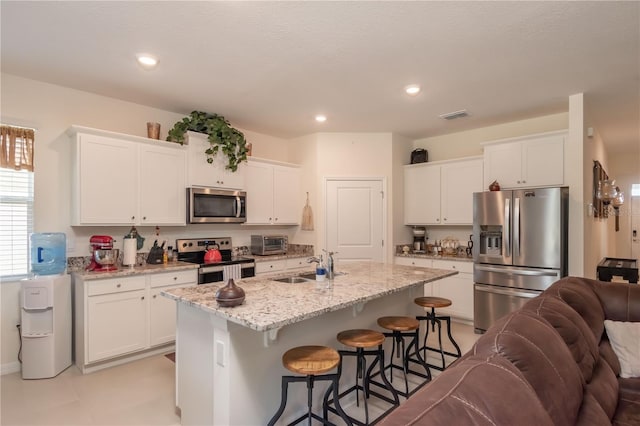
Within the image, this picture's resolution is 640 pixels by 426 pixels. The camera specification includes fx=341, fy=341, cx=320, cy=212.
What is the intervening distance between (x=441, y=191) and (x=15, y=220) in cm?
508

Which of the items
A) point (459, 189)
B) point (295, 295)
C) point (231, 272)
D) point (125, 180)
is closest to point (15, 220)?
point (125, 180)

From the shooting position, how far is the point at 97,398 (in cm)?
269

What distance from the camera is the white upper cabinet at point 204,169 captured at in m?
4.08

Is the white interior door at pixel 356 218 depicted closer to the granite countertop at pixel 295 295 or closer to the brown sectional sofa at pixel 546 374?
the granite countertop at pixel 295 295

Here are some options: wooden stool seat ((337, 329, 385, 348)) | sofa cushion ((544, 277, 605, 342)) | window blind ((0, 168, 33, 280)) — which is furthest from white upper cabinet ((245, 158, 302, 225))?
sofa cushion ((544, 277, 605, 342))

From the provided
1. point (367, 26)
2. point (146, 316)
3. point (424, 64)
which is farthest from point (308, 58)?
point (146, 316)

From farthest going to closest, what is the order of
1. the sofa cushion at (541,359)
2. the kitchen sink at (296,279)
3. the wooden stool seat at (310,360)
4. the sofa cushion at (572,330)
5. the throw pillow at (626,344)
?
the kitchen sink at (296,279) < the throw pillow at (626,344) < the wooden stool seat at (310,360) < the sofa cushion at (572,330) < the sofa cushion at (541,359)

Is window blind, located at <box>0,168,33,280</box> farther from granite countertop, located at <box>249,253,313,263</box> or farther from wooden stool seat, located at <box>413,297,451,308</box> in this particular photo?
wooden stool seat, located at <box>413,297,451,308</box>

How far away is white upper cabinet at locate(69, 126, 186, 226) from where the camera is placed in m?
3.32

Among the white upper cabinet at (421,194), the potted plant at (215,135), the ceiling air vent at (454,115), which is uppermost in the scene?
the ceiling air vent at (454,115)

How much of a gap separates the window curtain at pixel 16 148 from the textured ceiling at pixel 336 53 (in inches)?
21.1

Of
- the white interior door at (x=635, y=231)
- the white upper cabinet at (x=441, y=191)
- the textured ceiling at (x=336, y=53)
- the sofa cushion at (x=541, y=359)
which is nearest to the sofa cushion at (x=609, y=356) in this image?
the sofa cushion at (x=541, y=359)

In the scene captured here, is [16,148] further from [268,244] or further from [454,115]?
[454,115]

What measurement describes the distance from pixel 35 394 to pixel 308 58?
351 cm
